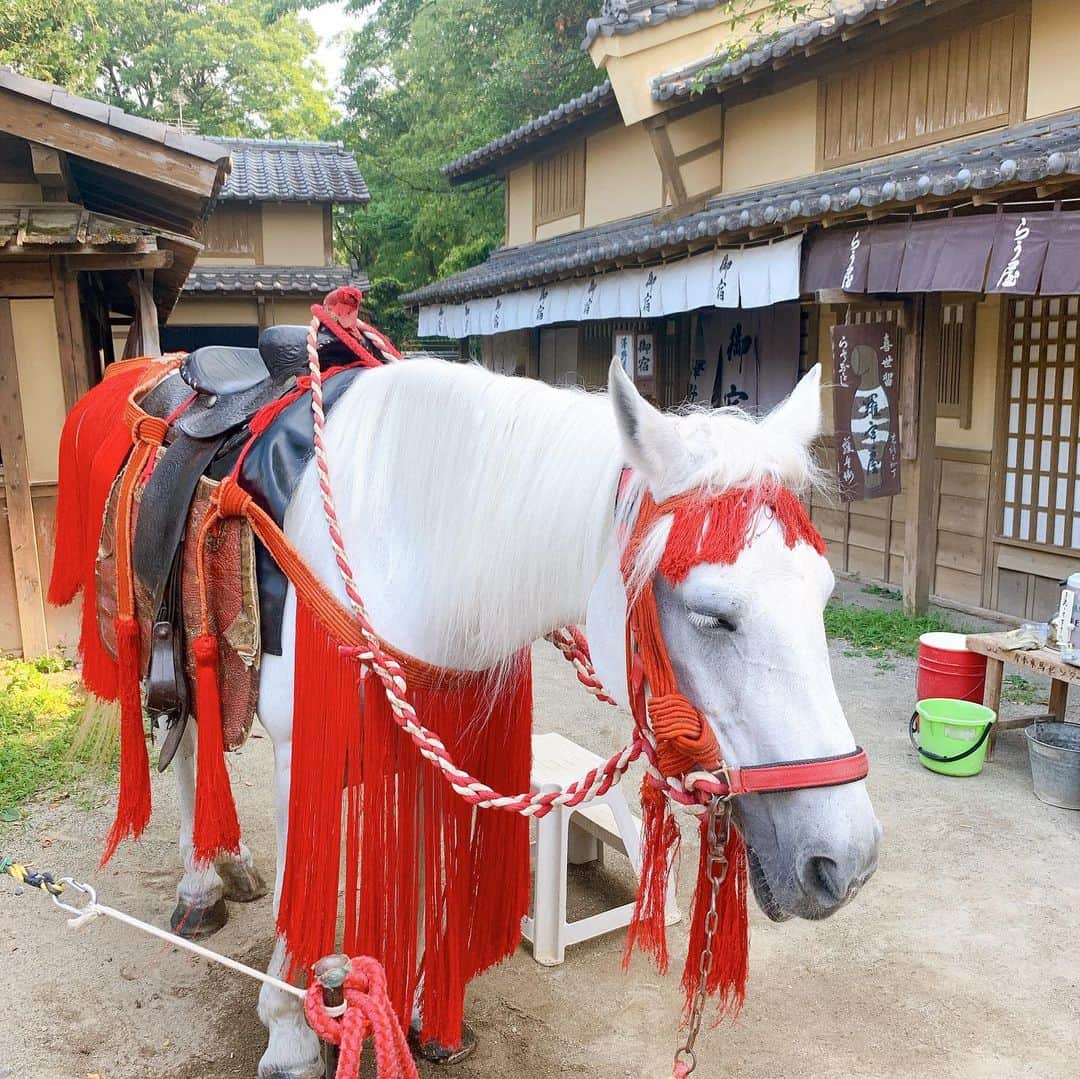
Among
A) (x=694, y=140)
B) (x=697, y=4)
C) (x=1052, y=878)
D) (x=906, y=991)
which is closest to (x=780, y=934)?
(x=906, y=991)

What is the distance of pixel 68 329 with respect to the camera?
A: 21.1 ft

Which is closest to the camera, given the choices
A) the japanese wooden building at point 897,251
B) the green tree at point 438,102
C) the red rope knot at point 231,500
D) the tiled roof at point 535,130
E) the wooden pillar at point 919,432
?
the red rope knot at point 231,500

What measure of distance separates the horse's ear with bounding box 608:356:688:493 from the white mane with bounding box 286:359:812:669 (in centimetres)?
4

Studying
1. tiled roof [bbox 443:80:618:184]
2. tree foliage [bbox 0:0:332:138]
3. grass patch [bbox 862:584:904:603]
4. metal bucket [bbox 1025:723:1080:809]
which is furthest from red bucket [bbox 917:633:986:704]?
tree foliage [bbox 0:0:332:138]

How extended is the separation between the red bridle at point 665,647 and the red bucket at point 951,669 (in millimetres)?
4130

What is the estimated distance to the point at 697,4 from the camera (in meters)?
10.9

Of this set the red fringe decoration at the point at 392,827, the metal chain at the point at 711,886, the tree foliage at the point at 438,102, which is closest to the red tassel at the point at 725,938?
the metal chain at the point at 711,886

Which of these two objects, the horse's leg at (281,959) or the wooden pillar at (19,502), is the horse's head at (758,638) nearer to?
the horse's leg at (281,959)

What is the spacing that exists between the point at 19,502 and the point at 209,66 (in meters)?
24.6

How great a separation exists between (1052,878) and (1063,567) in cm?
403

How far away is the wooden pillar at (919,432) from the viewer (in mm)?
7457

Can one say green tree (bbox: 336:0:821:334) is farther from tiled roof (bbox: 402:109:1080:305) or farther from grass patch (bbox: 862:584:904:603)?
grass patch (bbox: 862:584:904:603)

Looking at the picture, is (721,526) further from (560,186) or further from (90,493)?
(560,186)

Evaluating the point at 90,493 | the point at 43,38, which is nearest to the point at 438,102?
the point at 43,38
